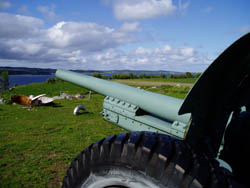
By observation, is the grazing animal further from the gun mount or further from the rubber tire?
the rubber tire

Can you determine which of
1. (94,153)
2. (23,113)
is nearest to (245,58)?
(94,153)

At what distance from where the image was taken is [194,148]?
1.12m

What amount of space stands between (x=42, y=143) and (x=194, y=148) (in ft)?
12.8

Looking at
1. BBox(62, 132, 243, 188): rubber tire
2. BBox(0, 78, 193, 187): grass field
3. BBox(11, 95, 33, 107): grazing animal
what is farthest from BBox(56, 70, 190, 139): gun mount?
BBox(11, 95, 33, 107): grazing animal

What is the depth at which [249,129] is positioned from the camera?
1.50 metres

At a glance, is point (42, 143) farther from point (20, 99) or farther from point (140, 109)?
point (20, 99)

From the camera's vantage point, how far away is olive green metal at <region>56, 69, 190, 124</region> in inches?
103

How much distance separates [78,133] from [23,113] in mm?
3570

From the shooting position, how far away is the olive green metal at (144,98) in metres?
2.62

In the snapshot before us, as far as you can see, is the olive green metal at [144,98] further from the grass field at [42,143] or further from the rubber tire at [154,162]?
the rubber tire at [154,162]

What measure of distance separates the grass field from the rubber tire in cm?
203

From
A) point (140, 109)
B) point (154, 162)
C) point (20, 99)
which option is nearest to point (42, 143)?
point (140, 109)

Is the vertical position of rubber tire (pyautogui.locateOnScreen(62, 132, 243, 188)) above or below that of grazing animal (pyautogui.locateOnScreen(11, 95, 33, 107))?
above

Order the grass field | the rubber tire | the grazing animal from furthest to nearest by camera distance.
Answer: the grazing animal < the grass field < the rubber tire
